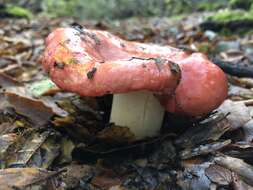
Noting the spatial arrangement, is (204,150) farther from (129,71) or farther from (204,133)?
(129,71)

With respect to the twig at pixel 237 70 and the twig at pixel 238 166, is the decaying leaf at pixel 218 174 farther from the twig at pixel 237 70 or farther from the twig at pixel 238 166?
the twig at pixel 237 70

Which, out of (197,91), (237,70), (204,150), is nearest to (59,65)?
(197,91)

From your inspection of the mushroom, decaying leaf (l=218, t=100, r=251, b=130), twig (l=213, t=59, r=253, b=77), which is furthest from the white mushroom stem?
twig (l=213, t=59, r=253, b=77)

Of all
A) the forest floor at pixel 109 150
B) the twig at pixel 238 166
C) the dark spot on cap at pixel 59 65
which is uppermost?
the dark spot on cap at pixel 59 65

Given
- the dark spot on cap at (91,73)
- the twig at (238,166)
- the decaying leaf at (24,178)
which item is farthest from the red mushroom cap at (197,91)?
the decaying leaf at (24,178)

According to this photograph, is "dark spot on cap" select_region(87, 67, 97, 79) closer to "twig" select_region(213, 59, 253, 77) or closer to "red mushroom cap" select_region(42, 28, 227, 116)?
"red mushroom cap" select_region(42, 28, 227, 116)

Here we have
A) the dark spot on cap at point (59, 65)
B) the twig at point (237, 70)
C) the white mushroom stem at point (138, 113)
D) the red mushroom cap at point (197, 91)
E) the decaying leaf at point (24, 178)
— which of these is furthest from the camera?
the twig at point (237, 70)

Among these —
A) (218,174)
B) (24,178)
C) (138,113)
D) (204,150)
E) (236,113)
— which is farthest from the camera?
(236,113)

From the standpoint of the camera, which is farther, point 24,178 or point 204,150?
point 204,150
